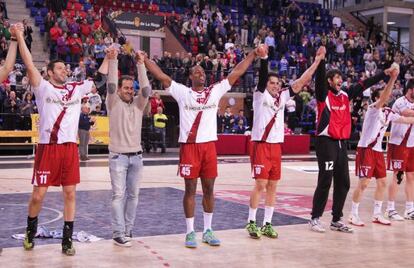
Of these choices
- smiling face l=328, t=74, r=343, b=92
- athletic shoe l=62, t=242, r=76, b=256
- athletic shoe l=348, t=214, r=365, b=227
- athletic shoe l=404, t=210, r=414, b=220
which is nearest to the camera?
athletic shoe l=62, t=242, r=76, b=256

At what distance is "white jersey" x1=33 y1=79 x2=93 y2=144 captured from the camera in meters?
6.44

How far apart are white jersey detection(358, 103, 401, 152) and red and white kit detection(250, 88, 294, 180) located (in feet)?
5.79

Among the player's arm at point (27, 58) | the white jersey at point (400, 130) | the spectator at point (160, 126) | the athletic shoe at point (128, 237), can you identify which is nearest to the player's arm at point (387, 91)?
the white jersey at point (400, 130)

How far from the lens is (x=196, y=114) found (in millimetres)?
6988

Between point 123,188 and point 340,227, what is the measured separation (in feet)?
9.81

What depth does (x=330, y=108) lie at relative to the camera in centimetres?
799

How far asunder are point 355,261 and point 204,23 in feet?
75.6

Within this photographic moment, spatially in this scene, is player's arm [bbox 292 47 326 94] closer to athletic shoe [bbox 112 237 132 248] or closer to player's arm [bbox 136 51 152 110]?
player's arm [bbox 136 51 152 110]

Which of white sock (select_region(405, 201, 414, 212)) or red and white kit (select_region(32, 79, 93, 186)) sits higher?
red and white kit (select_region(32, 79, 93, 186))

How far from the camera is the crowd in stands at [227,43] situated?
2256 centimetres

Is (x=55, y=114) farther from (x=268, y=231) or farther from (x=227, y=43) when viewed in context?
(x=227, y=43)

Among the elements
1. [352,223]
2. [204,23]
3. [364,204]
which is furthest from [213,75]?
[352,223]

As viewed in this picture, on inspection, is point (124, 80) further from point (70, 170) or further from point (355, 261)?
point (355, 261)

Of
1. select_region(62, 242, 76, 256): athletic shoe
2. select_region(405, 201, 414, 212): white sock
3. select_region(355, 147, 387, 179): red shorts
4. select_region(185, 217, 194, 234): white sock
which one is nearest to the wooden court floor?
select_region(62, 242, 76, 256): athletic shoe
